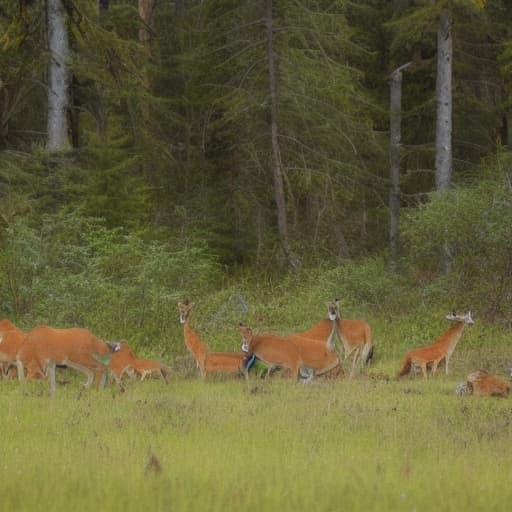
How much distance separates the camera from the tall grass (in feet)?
24.3

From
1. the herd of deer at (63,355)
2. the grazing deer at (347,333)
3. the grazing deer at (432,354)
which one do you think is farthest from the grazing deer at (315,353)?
the herd of deer at (63,355)

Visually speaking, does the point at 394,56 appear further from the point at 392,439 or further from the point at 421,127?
the point at 392,439

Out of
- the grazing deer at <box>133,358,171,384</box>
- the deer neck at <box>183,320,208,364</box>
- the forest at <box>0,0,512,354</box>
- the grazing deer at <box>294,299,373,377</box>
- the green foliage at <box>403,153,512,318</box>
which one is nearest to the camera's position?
the grazing deer at <box>133,358,171,384</box>

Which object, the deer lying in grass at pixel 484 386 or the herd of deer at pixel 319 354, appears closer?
the deer lying in grass at pixel 484 386

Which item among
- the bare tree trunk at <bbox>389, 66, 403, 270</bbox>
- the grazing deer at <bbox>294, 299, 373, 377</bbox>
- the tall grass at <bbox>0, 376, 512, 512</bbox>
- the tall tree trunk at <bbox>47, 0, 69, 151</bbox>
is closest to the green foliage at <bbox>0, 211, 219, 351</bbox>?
the tall tree trunk at <bbox>47, 0, 69, 151</bbox>

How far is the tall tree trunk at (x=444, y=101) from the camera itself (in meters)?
27.1

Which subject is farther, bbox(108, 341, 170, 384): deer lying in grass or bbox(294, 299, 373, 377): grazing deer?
bbox(294, 299, 373, 377): grazing deer

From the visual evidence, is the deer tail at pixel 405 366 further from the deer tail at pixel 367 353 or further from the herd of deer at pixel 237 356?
the deer tail at pixel 367 353

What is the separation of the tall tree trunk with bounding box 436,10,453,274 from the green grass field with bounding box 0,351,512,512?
48.1ft

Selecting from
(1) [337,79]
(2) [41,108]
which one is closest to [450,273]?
(1) [337,79]

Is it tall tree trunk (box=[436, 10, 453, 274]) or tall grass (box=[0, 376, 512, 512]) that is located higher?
tall tree trunk (box=[436, 10, 453, 274])

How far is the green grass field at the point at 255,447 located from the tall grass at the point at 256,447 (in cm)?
1

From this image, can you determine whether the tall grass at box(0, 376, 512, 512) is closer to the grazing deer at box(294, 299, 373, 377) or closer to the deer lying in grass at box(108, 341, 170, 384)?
the deer lying in grass at box(108, 341, 170, 384)

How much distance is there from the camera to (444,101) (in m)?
27.5
